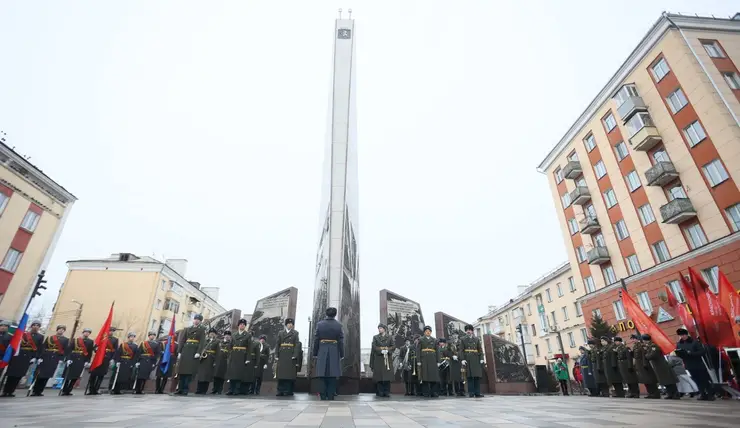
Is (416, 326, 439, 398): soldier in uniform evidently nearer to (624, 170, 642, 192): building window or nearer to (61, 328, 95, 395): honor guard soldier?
(61, 328, 95, 395): honor guard soldier

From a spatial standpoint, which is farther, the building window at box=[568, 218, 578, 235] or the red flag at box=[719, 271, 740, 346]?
the building window at box=[568, 218, 578, 235]

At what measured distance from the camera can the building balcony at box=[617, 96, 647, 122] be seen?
1956 centimetres

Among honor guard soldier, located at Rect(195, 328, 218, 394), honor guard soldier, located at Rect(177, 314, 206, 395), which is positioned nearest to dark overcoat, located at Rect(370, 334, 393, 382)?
honor guard soldier, located at Rect(195, 328, 218, 394)

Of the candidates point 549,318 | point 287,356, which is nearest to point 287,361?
point 287,356

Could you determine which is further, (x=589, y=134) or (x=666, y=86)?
(x=589, y=134)

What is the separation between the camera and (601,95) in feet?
75.2

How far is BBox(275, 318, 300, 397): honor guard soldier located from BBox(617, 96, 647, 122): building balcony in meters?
20.4

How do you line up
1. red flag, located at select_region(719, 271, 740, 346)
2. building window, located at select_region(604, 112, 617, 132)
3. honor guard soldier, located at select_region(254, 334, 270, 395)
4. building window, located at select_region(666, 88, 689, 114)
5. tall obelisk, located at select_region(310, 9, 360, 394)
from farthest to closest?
building window, located at select_region(604, 112, 617, 132) → building window, located at select_region(666, 88, 689, 114) → tall obelisk, located at select_region(310, 9, 360, 394) → honor guard soldier, located at select_region(254, 334, 270, 395) → red flag, located at select_region(719, 271, 740, 346)

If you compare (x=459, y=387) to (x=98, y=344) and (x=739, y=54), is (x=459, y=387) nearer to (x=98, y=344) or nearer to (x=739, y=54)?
(x=98, y=344)

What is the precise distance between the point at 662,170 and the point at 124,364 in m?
22.8

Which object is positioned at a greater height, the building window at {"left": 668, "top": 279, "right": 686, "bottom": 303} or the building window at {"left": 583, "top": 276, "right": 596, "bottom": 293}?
the building window at {"left": 583, "top": 276, "right": 596, "bottom": 293}

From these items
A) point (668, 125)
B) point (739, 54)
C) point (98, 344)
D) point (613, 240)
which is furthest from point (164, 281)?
point (739, 54)

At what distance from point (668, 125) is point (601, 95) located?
5169 mm

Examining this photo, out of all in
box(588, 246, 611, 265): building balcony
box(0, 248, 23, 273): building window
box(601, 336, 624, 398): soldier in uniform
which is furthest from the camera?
box(588, 246, 611, 265): building balcony
